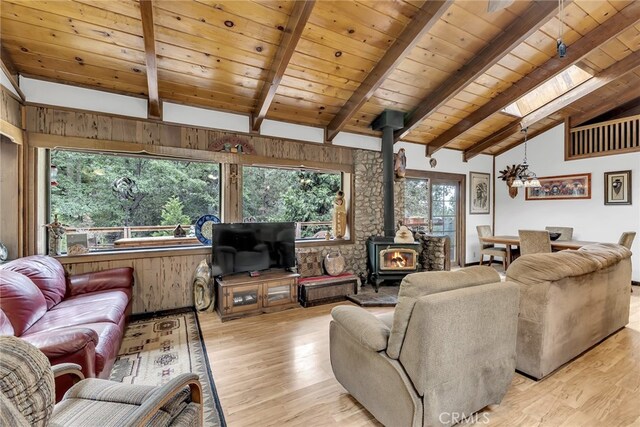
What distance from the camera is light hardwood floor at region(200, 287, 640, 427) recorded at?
5.93 ft

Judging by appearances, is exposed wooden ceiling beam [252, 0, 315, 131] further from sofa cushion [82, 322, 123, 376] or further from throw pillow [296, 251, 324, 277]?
sofa cushion [82, 322, 123, 376]

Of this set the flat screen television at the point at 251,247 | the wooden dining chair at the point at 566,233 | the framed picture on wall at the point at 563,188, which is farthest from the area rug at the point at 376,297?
the framed picture on wall at the point at 563,188

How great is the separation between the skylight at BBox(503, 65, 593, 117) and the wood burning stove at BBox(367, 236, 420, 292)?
3095 mm

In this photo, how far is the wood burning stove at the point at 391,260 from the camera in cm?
452

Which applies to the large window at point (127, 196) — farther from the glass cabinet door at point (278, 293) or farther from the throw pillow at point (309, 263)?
the throw pillow at point (309, 263)

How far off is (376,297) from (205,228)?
2.65 metres

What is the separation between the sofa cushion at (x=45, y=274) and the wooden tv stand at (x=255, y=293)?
1.48m

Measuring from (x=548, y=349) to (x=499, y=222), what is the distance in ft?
17.9

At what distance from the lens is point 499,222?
272 inches

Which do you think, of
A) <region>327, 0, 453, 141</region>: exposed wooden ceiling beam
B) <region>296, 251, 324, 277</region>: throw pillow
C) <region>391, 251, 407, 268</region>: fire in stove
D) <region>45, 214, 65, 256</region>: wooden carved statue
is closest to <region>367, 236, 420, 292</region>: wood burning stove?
<region>391, 251, 407, 268</region>: fire in stove

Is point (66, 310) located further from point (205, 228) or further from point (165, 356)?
point (205, 228)

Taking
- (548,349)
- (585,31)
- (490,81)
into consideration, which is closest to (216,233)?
(548,349)

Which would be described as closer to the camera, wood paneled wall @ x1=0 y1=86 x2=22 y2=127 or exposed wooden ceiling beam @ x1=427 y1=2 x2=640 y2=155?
wood paneled wall @ x1=0 y1=86 x2=22 y2=127

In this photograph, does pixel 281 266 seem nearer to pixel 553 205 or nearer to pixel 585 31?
pixel 585 31
